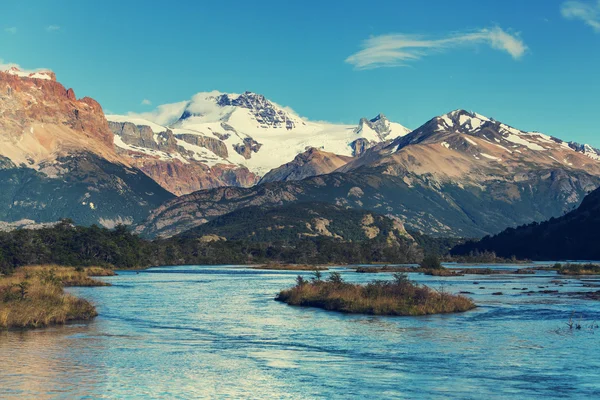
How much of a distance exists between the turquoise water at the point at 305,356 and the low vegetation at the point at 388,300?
9.94ft

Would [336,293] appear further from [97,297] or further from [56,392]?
[56,392]

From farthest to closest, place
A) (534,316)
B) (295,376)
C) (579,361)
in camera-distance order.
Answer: (534,316) → (579,361) → (295,376)

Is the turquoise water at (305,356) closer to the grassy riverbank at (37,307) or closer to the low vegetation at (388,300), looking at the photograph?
the grassy riverbank at (37,307)

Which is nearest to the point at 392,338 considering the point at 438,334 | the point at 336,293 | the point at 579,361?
the point at 438,334

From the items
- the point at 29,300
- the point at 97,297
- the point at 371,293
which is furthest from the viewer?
the point at 97,297

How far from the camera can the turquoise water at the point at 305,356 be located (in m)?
50.3

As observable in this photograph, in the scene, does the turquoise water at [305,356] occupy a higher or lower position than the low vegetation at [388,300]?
lower

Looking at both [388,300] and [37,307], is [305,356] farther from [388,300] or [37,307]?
[388,300]

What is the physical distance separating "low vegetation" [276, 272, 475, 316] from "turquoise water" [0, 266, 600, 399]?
9.94 ft

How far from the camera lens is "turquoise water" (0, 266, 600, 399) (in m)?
50.3

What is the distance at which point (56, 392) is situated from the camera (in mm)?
48000

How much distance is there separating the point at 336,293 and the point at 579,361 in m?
48.1

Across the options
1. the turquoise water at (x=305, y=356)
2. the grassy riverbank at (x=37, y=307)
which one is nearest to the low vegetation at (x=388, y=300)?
the turquoise water at (x=305, y=356)

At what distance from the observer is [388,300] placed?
96.8 m
